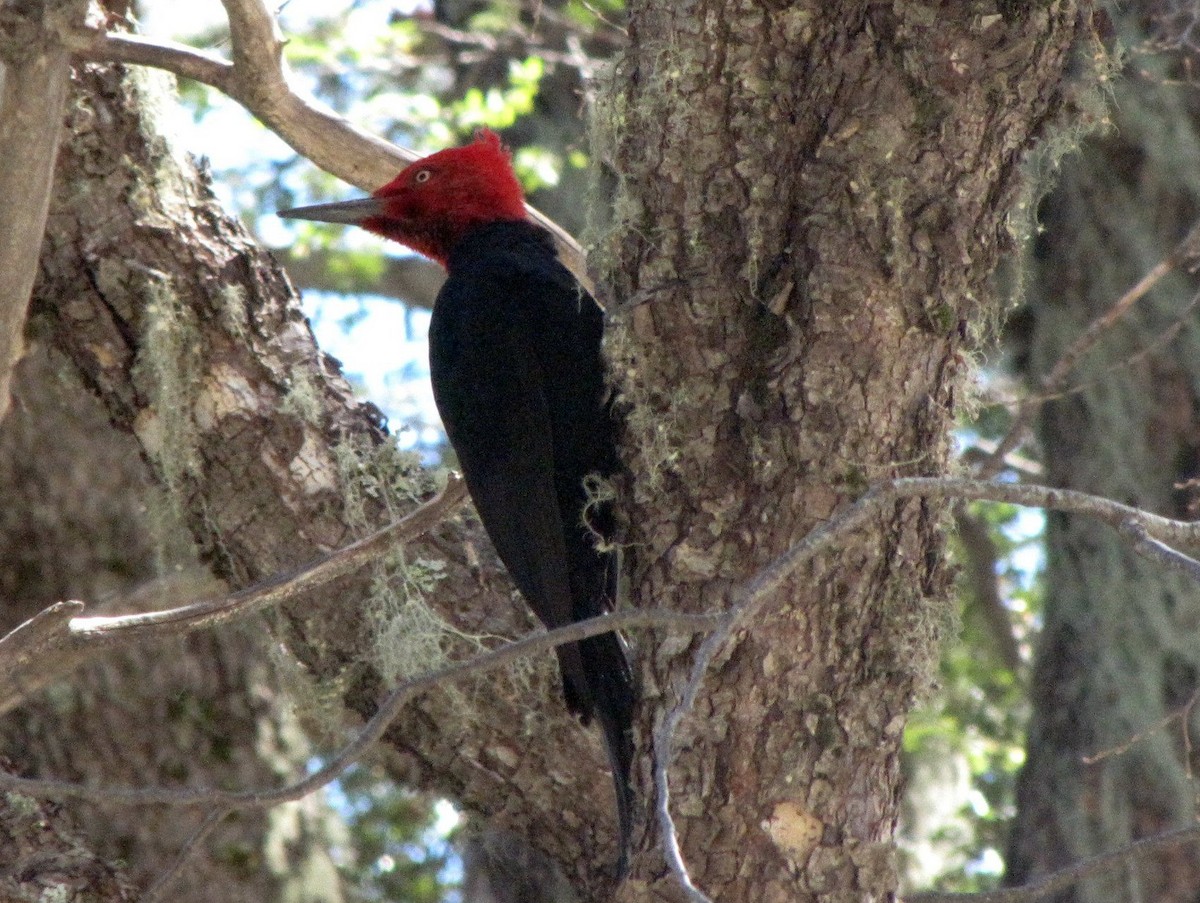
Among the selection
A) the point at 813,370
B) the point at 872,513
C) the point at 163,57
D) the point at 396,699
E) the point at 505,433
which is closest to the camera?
the point at 872,513

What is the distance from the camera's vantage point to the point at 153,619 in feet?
8.96

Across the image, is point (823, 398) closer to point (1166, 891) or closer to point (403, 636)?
point (403, 636)

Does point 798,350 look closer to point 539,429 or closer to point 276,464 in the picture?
point 539,429

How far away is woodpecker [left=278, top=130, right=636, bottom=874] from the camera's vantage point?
3.16 m

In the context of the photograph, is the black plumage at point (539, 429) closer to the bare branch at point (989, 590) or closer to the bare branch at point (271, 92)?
the bare branch at point (271, 92)

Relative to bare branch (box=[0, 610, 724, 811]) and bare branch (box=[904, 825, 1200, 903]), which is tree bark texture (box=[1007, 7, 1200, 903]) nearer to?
bare branch (box=[904, 825, 1200, 903])

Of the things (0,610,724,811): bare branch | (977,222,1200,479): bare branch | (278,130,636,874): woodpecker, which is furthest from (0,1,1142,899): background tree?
(977,222,1200,479): bare branch

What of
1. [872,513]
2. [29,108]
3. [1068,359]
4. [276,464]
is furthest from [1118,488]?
[29,108]

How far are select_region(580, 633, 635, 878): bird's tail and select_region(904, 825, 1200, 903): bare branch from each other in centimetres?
61

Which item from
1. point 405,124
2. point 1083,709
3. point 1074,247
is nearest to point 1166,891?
point 1083,709

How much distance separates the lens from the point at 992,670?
6.46m

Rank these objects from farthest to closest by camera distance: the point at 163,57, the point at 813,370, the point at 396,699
→ 1. the point at 163,57
2. the point at 813,370
3. the point at 396,699

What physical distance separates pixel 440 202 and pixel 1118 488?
2.32 metres

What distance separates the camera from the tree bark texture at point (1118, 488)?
4.45m
